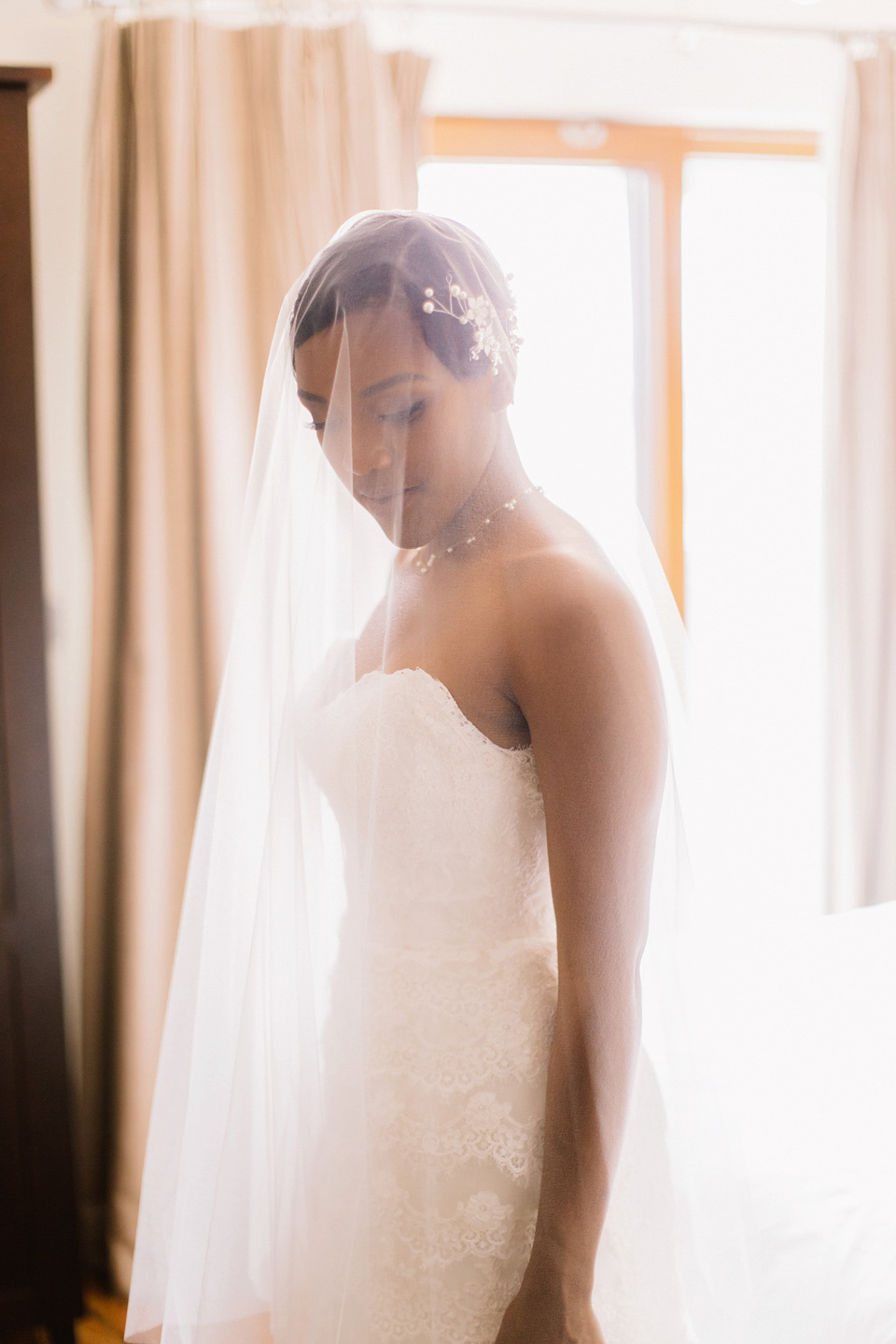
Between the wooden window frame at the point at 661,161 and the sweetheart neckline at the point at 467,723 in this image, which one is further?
the wooden window frame at the point at 661,161

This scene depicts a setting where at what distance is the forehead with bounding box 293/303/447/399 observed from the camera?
2.96ft

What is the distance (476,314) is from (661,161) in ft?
6.95

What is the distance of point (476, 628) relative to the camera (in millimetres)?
920

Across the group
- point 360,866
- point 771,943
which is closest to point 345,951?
point 360,866

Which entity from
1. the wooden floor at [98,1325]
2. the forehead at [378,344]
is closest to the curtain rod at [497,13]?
the forehead at [378,344]

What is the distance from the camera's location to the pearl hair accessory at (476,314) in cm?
92

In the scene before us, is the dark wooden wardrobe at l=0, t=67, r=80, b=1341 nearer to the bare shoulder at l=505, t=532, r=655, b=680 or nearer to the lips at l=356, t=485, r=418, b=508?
the lips at l=356, t=485, r=418, b=508

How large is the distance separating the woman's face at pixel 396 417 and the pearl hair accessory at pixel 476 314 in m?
0.02

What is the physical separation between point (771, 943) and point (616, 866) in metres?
1.12

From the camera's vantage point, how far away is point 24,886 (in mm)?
1904

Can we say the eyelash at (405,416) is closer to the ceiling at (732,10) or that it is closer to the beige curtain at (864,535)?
the ceiling at (732,10)

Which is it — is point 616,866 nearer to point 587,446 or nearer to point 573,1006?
point 573,1006

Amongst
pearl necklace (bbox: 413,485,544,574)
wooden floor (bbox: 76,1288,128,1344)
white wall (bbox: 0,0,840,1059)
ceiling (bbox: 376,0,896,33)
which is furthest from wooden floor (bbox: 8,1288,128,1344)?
ceiling (bbox: 376,0,896,33)

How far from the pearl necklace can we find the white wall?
1553 millimetres
